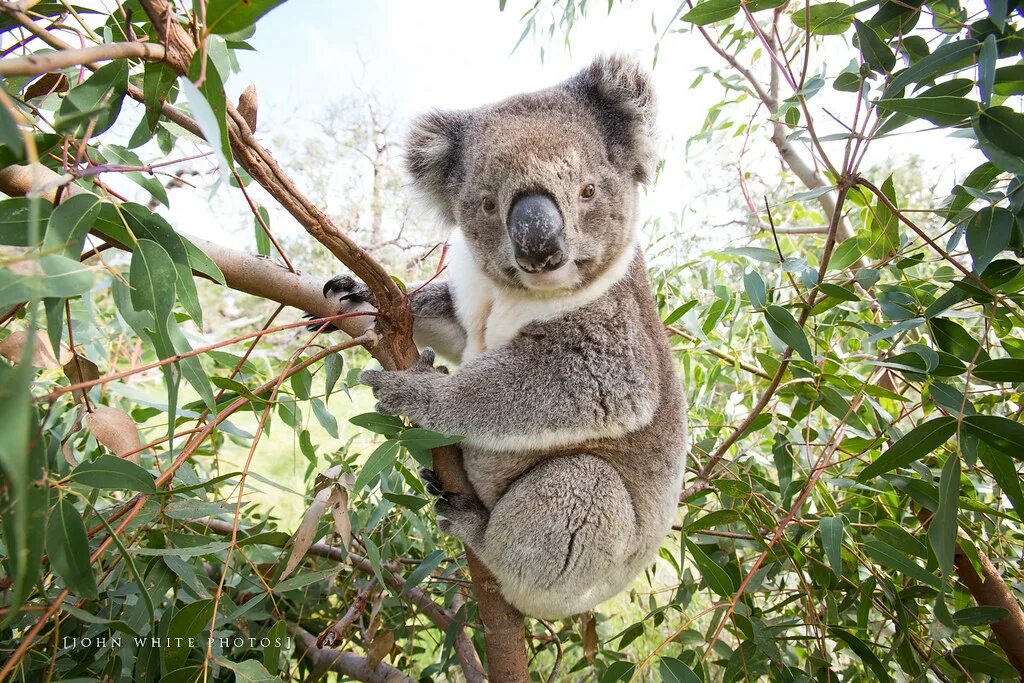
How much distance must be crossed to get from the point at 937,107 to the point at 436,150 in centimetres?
128

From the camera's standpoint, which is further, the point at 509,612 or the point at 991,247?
the point at 509,612

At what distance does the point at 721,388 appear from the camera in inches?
107

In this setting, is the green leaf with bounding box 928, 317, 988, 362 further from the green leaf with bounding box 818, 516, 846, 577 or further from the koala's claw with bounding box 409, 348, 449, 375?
the koala's claw with bounding box 409, 348, 449, 375

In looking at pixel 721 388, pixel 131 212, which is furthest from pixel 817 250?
pixel 131 212

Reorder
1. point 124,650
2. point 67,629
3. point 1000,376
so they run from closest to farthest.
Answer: point 1000,376 → point 124,650 → point 67,629

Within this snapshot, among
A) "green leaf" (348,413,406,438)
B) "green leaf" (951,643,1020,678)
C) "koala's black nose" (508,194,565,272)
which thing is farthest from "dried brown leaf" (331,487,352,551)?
"green leaf" (951,643,1020,678)

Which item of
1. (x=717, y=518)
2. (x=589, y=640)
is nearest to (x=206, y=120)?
(x=717, y=518)

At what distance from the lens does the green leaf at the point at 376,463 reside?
43.1 inches

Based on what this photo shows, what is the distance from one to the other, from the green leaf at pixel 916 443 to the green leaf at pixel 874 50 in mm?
630

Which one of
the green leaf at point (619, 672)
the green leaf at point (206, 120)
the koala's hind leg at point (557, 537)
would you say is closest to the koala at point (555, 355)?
the koala's hind leg at point (557, 537)

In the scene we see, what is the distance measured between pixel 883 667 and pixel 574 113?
1.60 metres

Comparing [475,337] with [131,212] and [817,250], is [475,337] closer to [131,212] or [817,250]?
[131,212]

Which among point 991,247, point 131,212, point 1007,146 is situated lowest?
point 991,247

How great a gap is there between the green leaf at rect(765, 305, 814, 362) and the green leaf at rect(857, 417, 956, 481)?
273mm
